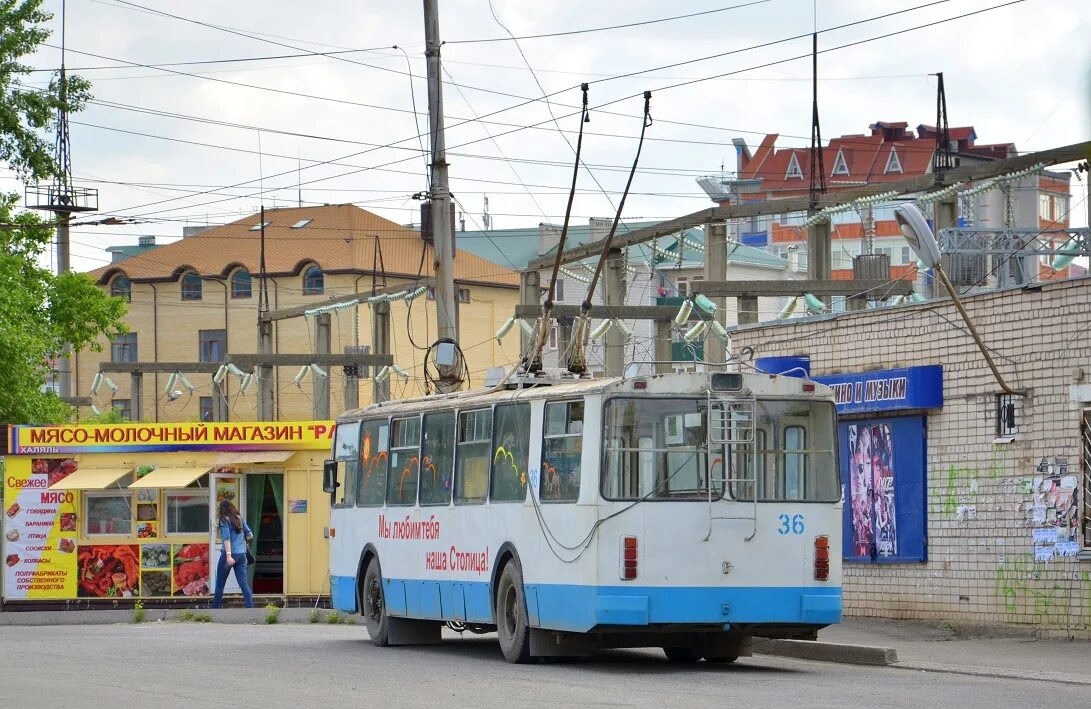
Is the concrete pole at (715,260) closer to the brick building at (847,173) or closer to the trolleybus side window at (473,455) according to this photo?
the trolleybus side window at (473,455)

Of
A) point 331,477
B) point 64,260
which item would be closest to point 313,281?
point 64,260

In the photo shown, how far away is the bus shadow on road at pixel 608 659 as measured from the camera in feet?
53.7

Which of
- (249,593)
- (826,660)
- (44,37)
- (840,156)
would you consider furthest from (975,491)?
(840,156)

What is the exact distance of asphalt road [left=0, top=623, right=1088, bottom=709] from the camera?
1276cm

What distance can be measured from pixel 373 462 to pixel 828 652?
6246 millimetres

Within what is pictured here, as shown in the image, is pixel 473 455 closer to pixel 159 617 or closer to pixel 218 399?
pixel 159 617

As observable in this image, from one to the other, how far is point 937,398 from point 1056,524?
2.58m

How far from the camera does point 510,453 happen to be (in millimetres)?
17625

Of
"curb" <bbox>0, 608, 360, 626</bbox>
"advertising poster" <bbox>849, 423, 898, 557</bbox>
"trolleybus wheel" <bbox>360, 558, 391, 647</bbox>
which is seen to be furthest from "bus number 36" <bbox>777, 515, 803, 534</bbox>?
"curb" <bbox>0, 608, 360, 626</bbox>

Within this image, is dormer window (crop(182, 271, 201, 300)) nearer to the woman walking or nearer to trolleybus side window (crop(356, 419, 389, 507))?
Result: the woman walking

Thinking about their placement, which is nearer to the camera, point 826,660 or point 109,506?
point 826,660

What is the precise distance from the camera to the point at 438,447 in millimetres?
19453

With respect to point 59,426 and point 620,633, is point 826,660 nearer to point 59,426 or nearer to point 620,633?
point 620,633

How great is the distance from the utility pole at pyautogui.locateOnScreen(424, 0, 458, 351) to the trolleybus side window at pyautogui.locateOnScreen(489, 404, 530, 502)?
8240mm
